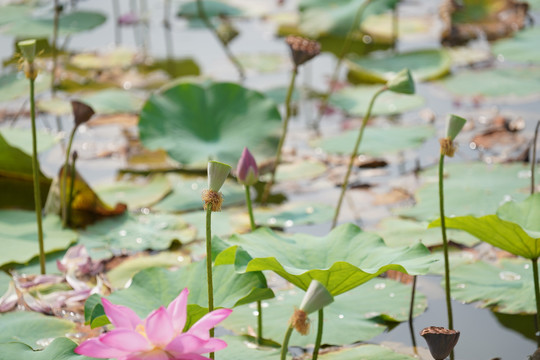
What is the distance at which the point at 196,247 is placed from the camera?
1.85 meters

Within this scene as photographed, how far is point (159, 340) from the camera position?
0.91 m

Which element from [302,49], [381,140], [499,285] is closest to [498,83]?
[381,140]

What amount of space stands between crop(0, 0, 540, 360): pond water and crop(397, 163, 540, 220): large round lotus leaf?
9 cm

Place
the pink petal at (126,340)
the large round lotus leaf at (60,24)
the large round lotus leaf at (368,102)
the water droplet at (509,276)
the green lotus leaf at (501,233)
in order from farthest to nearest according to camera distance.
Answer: the large round lotus leaf at (60,24) → the large round lotus leaf at (368,102) → the water droplet at (509,276) → the green lotus leaf at (501,233) → the pink petal at (126,340)

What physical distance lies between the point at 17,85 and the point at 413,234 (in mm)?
1866

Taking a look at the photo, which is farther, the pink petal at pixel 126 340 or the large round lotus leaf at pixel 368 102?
the large round lotus leaf at pixel 368 102

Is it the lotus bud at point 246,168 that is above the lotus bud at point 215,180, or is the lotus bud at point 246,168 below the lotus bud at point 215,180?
below

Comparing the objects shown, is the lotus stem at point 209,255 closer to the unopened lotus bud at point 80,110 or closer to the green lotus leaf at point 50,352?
the green lotus leaf at point 50,352

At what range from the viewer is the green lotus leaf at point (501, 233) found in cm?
122

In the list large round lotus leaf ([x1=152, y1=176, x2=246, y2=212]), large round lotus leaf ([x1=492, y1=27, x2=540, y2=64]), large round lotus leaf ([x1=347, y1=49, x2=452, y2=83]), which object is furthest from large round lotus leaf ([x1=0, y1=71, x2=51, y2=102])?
large round lotus leaf ([x1=492, y1=27, x2=540, y2=64])

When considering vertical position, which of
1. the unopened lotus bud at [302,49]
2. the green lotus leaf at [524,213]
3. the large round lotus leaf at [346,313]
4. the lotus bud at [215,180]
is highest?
the unopened lotus bud at [302,49]

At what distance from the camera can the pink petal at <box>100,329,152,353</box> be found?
A: 87 cm

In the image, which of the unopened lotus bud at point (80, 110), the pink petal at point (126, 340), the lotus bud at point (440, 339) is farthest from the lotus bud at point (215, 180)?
the unopened lotus bud at point (80, 110)

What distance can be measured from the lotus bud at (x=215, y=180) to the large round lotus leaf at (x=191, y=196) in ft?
3.35
